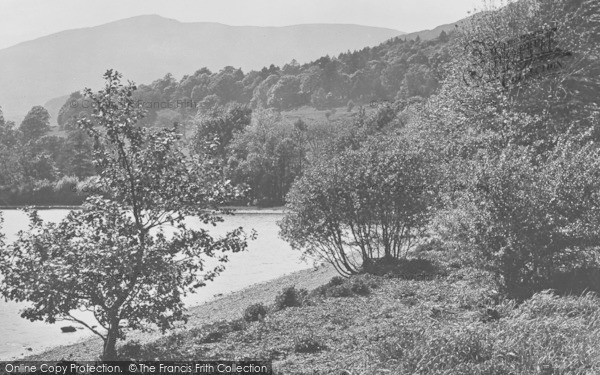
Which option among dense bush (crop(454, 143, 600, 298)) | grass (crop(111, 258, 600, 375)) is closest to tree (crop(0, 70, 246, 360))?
grass (crop(111, 258, 600, 375))

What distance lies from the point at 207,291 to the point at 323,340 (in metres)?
19.7

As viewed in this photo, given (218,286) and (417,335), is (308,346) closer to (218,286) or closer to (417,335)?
(417,335)

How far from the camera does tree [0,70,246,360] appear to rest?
1174 centimetres

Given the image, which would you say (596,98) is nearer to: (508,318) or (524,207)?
(524,207)

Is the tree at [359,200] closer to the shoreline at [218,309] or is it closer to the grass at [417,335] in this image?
the shoreline at [218,309]

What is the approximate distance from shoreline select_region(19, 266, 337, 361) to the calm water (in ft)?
4.05

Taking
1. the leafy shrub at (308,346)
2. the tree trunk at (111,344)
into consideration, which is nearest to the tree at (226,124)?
the tree trunk at (111,344)

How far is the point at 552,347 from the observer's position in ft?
33.2

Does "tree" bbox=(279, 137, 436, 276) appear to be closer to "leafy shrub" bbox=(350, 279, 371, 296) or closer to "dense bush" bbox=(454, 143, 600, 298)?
A: "leafy shrub" bbox=(350, 279, 371, 296)

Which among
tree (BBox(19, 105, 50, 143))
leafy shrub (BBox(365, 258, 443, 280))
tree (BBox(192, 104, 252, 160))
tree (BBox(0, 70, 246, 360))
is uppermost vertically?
tree (BBox(19, 105, 50, 143))

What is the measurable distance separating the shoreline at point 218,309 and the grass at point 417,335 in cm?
284

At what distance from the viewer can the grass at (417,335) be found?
979cm

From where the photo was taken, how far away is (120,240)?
1240 centimetres

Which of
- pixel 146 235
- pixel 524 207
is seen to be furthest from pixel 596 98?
pixel 146 235
